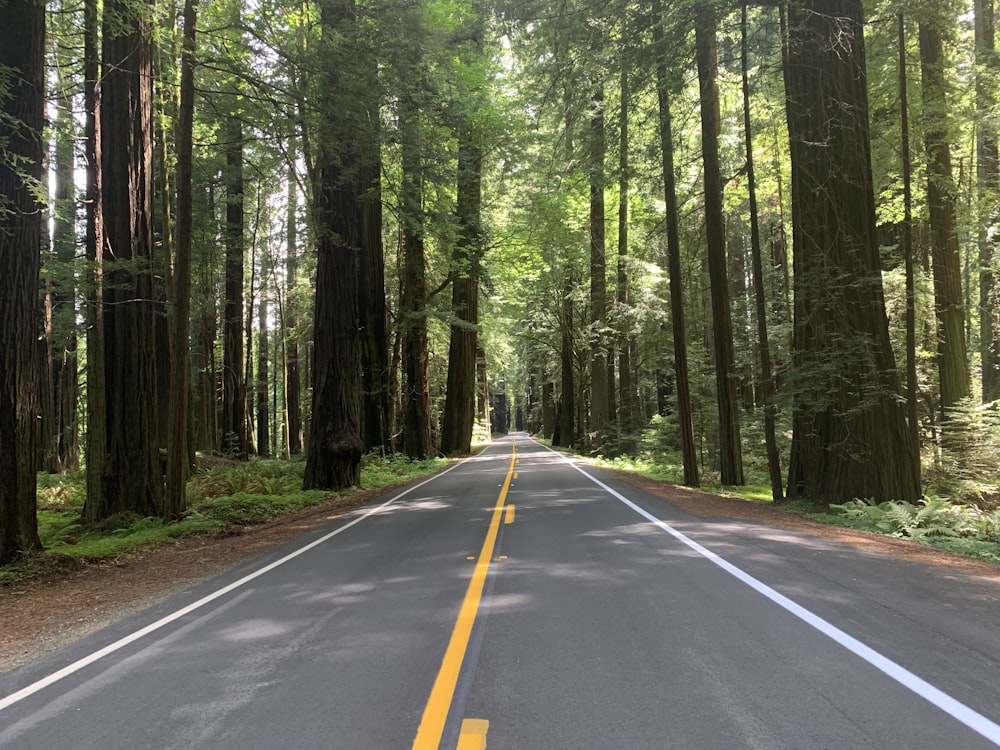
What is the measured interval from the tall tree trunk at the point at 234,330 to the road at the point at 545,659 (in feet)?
55.2

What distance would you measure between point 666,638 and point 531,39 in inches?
528

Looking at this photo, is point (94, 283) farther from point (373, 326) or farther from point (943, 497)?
point (943, 497)

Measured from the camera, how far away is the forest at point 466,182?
11.6 m

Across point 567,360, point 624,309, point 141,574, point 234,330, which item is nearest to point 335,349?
Result: point 141,574

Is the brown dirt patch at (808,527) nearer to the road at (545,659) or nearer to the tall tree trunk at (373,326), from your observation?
the road at (545,659)

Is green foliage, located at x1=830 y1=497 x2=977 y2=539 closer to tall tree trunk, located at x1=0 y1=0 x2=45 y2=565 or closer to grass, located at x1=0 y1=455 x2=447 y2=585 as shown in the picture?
grass, located at x1=0 y1=455 x2=447 y2=585

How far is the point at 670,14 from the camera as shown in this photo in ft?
38.8

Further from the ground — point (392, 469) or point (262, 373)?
point (262, 373)

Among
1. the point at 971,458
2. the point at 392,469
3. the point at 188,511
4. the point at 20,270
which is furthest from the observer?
the point at 392,469

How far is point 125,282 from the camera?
12078mm

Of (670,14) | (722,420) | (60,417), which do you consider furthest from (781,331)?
(60,417)

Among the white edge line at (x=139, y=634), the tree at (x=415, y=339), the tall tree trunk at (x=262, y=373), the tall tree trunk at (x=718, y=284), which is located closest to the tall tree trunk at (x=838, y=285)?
the tall tree trunk at (x=718, y=284)

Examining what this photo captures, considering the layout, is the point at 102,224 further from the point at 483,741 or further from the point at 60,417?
the point at 60,417

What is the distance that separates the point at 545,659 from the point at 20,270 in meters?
8.61
